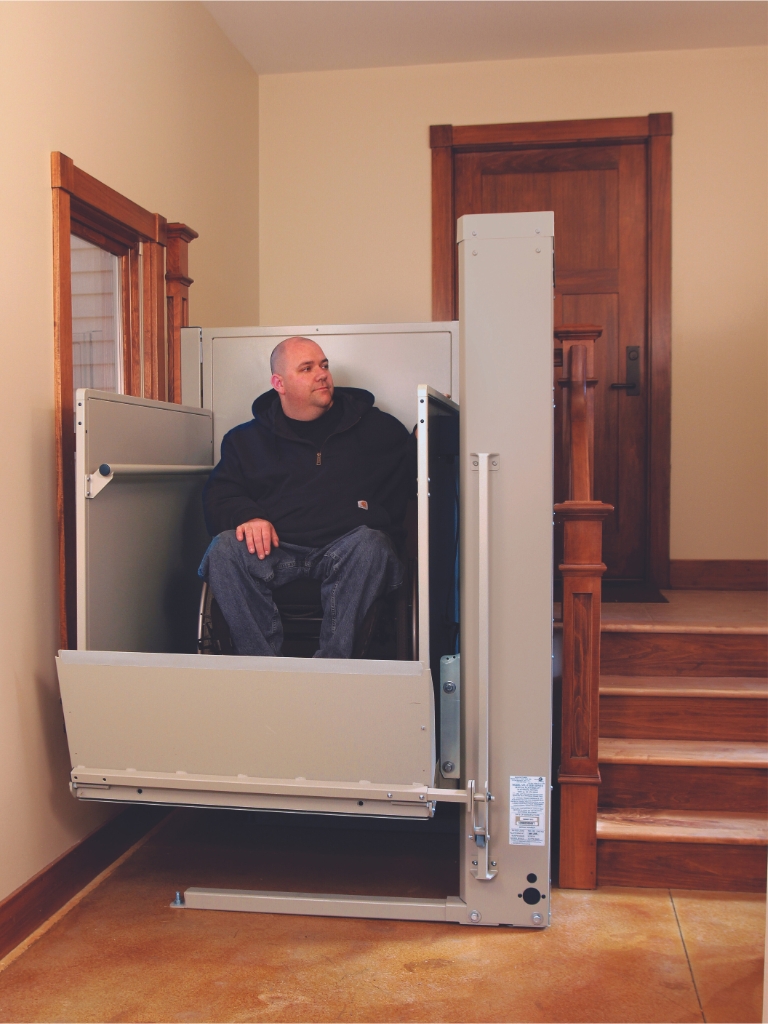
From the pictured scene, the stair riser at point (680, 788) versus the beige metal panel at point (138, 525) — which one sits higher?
the beige metal panel at point (138, 525)

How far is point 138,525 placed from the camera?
264cm

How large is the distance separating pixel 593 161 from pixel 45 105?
9.22ft

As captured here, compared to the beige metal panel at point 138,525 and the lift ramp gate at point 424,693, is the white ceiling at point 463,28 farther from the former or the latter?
the lift ramp gate at point 424,693

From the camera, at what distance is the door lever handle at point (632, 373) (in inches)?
175

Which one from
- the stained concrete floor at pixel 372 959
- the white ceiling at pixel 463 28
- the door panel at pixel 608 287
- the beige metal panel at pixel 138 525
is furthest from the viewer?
the door panel at pixel 608 287

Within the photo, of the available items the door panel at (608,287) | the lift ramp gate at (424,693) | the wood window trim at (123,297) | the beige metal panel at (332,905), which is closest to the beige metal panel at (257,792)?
the lift ramp gate at (424,693)

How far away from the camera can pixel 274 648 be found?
2.53 m

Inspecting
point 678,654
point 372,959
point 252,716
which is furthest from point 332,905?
point 678,654

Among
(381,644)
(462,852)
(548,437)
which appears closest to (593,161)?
(548,437)

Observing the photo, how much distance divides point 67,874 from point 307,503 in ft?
3.93

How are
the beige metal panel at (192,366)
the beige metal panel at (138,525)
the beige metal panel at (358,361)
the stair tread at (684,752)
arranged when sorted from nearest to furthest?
the beige metal panel at (138,525) < the stair tread at (684,752) < the beige metal panel at (358,361) < the beige metal panel at (192,366)

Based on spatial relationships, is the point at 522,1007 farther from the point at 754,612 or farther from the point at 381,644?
the point at 754,612

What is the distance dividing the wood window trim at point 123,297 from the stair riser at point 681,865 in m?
1.64

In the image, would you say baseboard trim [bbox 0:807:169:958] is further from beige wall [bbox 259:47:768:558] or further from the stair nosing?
beige wall [bbox 259:47:768:558]
